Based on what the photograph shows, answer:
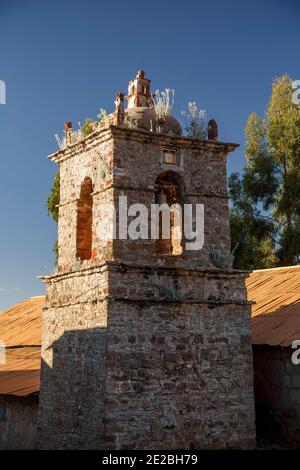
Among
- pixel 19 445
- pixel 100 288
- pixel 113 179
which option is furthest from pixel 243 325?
pixel 19 445

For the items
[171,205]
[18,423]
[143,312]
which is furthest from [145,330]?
[18,423]

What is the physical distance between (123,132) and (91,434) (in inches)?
198

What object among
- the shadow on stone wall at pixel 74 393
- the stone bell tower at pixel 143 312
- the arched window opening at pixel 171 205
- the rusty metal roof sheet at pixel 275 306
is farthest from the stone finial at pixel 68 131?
the rusty metal roof sheet at pixel 275 306

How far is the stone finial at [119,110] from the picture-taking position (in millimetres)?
11055

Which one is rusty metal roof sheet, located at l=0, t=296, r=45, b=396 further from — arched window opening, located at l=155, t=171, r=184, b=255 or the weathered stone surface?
arched window opening, located at l=155, t=171, r=184, b=255

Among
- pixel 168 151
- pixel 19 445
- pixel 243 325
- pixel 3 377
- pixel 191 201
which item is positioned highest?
pixel 168 151

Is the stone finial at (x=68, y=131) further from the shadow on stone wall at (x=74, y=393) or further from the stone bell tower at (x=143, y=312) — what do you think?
the shadow on stone wall at (x=74, y=393)

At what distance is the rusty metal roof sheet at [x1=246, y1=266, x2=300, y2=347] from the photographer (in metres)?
12.4

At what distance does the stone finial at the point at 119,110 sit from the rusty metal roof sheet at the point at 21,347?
17.7 feet

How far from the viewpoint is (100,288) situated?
33.9ft

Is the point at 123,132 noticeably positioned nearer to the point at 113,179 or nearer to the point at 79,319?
the point at 113,179

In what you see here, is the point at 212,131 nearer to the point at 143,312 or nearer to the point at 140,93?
the point at 140,93

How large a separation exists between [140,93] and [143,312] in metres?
4.40

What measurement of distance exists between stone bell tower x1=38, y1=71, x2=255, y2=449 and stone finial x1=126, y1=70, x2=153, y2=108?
0.02m
